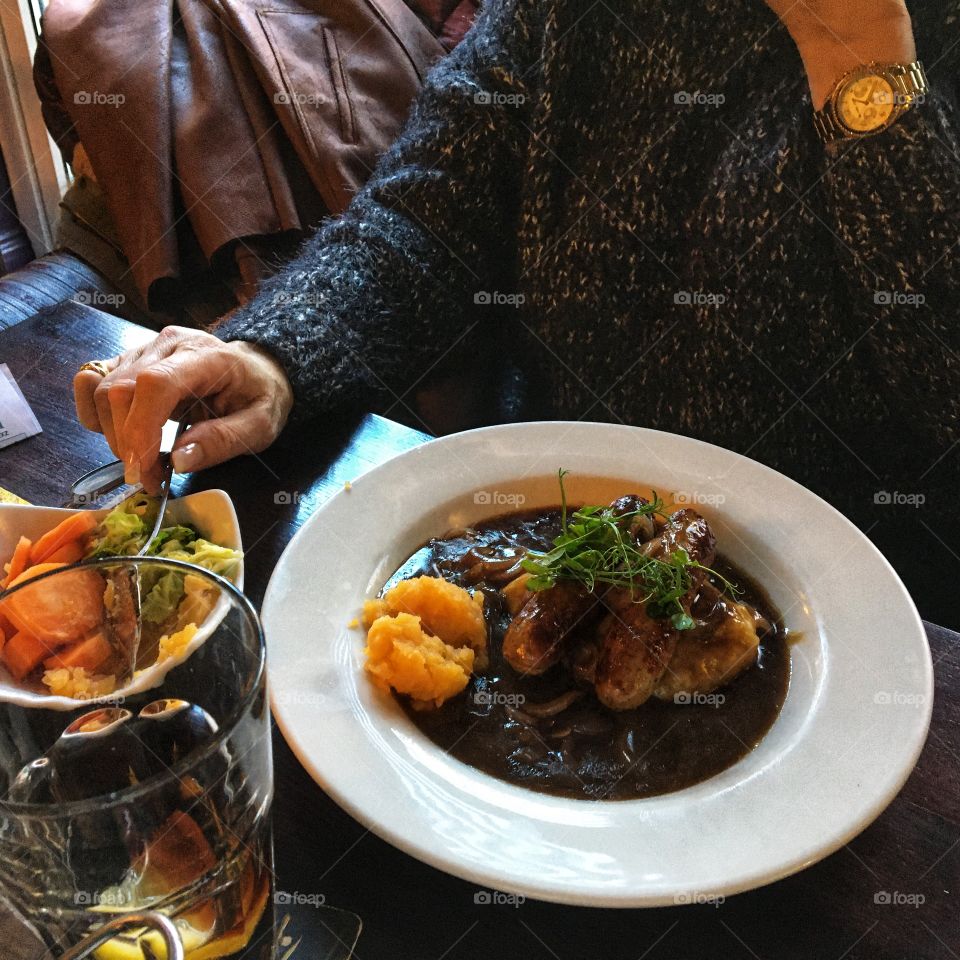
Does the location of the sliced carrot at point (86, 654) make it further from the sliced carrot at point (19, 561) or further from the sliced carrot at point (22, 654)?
the sliced carrot at point (19, 561)

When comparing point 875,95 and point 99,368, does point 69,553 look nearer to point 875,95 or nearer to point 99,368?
point 99,368

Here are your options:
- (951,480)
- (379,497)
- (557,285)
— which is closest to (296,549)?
(379,497)

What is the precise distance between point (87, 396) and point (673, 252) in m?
1.21

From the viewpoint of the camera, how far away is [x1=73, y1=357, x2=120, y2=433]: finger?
146 centimetres

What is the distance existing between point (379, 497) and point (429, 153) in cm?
95

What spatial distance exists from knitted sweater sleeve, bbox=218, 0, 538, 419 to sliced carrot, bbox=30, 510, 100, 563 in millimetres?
645

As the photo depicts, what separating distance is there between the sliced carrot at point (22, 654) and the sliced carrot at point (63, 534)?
0.44 metres

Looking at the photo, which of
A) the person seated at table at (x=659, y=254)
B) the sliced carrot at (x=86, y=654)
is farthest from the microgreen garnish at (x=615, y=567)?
the person seated at table at (x=659, y=254)

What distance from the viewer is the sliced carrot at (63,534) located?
3.90ft

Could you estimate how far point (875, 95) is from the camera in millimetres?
1482

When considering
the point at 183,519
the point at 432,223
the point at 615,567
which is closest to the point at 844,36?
the point at 432,223

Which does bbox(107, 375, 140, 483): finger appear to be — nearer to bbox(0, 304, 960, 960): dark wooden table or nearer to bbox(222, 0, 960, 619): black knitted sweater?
bbox(222, 0, 960, 619): black knitted sweater

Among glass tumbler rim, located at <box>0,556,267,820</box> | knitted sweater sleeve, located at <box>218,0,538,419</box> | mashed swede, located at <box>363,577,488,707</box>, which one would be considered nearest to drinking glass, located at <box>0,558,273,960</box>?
glass tumbler rim, located at <box>0,556,267,820</box>

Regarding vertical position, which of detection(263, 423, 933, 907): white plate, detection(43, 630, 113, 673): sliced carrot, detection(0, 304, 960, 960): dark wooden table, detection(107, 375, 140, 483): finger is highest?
detection(43, 630, 113, 673): sliced carrot
